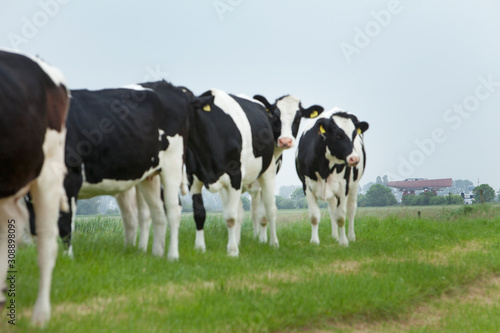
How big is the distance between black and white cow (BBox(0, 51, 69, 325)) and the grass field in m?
0.58

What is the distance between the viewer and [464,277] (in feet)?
32.2

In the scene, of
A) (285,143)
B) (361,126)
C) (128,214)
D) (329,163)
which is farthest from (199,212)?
(361,126)

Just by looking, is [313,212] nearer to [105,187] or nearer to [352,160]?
[352,160]

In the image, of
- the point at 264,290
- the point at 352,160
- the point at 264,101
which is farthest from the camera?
the point at 264,101

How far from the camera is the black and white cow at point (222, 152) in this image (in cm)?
990

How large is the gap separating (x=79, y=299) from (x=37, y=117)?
2233 millimetres

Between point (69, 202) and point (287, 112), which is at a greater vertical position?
point (287, 112)

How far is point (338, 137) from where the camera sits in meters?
12.5

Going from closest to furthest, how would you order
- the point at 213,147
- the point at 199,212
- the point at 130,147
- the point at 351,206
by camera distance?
the point at 130,147 → the point at 213,147 → the point at 199,212 → the point at 351,206

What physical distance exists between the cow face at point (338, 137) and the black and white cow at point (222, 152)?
7.45 feet

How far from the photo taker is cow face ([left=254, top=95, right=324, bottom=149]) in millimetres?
11516

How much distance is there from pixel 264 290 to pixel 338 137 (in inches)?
225

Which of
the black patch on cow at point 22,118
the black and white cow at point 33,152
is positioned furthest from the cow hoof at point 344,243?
the black patch on cow at point 22,118

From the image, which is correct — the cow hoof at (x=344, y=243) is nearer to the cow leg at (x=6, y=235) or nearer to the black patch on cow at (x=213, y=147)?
the black patch on cow at (x=213, y=147)
